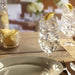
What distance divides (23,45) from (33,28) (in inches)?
74.8

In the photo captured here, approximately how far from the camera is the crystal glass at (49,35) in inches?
28.8

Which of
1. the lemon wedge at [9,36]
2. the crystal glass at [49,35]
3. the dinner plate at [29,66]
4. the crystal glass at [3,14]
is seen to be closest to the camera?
the dinner plate at [29,66]

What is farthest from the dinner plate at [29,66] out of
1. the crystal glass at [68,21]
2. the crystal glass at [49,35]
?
the crystal glass at [68,21]

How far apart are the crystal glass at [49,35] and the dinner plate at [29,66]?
0.11m

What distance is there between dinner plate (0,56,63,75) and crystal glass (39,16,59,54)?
0.37 feet

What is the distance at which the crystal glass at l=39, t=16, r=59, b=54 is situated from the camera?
0.73 metres

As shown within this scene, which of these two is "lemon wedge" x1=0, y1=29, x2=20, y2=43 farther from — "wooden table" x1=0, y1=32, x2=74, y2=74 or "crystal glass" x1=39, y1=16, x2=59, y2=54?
"crystal glass" x1=39, y1=16, x2=59, y2=54

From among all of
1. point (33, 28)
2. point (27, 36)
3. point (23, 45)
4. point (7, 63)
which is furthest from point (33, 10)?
point (7, 63)

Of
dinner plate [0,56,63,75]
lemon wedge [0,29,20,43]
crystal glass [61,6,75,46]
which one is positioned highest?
crystal glass [61,6,75,46]

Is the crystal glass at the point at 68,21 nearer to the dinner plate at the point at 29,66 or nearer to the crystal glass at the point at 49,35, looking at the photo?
the crystal glass at the point at 49,35

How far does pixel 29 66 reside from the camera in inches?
24.9

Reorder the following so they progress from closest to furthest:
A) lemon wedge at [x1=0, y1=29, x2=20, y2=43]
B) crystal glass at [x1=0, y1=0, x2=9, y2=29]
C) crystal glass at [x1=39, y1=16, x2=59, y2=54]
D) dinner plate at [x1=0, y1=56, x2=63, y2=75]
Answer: dinner plate at [x1=0, y1=56, x2=63, y2=75] < crystal glass at [x1=39, y1=16, x2=59, y2=54] < lemon wedge at [x1=0, y1=29, x2=20, y2=43] < crystal glass at [x1=0, y1=0, x2=9, y2=29]

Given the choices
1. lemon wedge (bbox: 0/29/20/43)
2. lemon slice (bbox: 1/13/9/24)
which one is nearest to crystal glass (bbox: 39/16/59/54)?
lemon wedge (bbox: 0/29/20/43)

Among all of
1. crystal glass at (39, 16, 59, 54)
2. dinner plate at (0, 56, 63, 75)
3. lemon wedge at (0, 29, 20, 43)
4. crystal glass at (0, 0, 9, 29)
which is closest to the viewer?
dinner plate at (0, 56, 63, 75)
